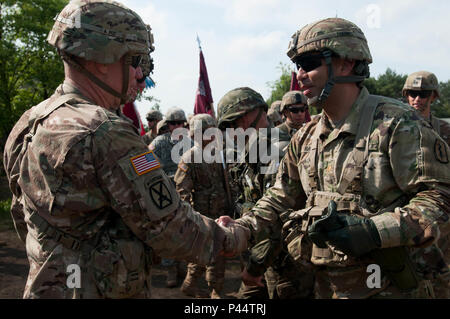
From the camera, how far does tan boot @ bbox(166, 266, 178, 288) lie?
310 inches

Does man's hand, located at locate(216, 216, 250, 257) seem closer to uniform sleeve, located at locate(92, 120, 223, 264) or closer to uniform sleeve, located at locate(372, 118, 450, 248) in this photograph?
uniform sleeve, located at locate(92, 120, 223, 264)

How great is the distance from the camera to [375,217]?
111 inches

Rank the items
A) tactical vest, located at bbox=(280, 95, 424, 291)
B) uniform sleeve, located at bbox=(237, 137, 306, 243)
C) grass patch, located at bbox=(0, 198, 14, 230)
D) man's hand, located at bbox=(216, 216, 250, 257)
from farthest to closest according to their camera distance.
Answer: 1. grass patch, located at bbox=(0, 198, 14, 230)
2. uniform sleeve, located at bbox=(237, 137, 306, 243)
3. man's hand, located at bbox=(216, 216, 250, 257)
4. tactical vest, located at bbox=(280, 95, 424, 291)

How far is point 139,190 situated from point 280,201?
1.63 metres

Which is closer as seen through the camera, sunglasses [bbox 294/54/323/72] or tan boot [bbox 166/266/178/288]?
sunglasses [bbox 294/54/323/72]

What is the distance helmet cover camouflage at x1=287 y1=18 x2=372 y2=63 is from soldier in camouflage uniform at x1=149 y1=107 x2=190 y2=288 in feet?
18.9

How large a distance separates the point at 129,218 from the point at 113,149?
0.44 meters

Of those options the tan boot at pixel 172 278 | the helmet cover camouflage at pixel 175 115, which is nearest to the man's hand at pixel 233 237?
the tan boot at pixel 172 278

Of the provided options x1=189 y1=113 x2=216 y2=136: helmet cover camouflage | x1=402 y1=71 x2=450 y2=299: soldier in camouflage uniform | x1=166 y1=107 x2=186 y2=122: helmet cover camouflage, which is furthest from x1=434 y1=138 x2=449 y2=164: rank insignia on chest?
x1=166 y1=107 x2=186 y2=122: helmet cover camouflage

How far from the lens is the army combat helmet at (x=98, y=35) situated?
2.83 m

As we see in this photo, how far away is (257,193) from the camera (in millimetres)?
5207

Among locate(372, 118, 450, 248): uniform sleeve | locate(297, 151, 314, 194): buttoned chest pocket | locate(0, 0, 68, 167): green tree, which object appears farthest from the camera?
locate(0, 0, 68, 167): green tree
